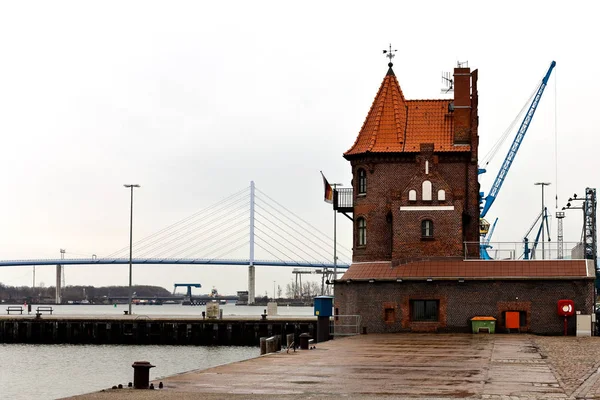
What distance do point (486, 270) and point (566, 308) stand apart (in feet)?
15.0

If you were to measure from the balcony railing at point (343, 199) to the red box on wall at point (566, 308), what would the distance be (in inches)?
573

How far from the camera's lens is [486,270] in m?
55.9

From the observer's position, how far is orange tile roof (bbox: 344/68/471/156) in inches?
2397

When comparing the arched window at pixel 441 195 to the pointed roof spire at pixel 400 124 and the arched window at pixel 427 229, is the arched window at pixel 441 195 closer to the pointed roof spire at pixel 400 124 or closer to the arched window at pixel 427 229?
the arched window at pixel 427 229

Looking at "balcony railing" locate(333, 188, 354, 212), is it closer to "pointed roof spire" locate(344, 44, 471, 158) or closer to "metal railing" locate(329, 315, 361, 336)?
"pointed roof spire" locate(344, 44, 471, 158)

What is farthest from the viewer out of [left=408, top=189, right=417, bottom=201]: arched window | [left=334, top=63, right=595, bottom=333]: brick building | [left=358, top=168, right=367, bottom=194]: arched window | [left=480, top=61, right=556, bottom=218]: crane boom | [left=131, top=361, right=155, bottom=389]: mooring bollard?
[left=480, top=61, right=556, bottom=218]: crane boom

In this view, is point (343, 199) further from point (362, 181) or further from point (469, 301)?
point (469, 301)

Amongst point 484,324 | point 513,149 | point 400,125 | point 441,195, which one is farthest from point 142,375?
point 513,149

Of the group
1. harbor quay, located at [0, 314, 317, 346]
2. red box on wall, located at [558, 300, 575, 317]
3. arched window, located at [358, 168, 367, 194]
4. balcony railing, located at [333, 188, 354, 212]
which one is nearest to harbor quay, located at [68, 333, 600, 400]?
red box on wall, located at [558, 300, 575, 317]

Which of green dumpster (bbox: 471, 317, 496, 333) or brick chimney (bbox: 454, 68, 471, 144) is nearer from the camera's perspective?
green dumpster (bbox: 471, 317, 496, 333)

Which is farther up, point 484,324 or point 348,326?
point 484,324

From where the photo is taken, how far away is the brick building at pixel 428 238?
180 feet

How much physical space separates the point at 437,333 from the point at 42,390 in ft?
65.1

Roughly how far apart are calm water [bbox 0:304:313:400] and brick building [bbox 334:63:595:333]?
1126 cm
